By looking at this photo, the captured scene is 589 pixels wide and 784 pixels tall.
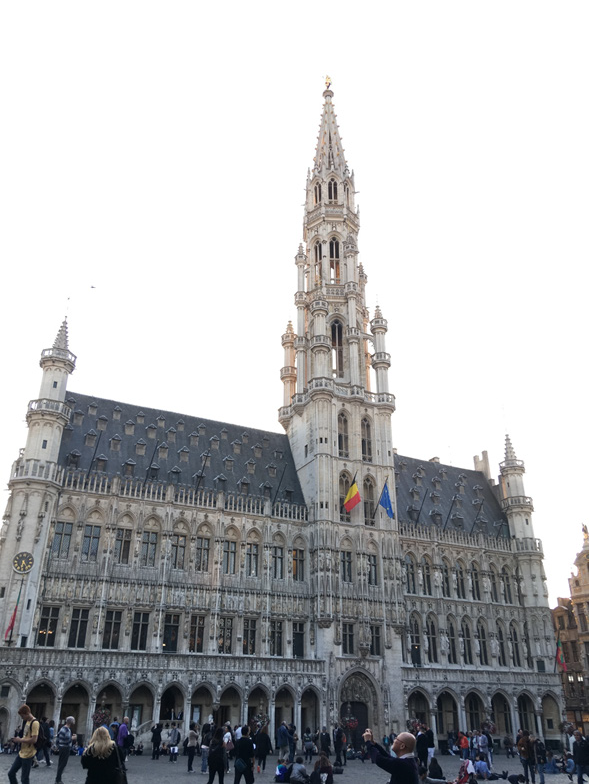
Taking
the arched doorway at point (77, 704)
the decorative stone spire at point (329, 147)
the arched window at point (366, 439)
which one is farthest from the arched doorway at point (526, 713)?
the decorative stone spire at point (329, 147)

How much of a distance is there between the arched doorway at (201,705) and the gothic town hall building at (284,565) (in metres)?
0.14

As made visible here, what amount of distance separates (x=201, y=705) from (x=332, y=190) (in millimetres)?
52730

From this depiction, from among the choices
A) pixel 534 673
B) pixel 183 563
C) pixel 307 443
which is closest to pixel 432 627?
pixel 534 673

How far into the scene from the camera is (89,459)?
49.9 metres

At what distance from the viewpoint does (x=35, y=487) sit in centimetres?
4459

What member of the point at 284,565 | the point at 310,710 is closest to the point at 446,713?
the point at 310,710

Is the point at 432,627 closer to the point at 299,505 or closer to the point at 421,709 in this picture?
the point at 421,709

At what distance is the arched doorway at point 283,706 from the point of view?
4781 cm

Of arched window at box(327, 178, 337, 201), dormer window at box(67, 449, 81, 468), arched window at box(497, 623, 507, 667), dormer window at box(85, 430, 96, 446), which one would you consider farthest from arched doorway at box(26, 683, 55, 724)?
arched window at box(327, 178, 337, 201)

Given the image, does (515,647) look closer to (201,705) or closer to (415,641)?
(415,641)

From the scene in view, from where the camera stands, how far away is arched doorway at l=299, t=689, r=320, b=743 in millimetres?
48219

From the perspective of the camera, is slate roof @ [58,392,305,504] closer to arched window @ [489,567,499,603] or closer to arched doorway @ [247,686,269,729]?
arched doorway @ [247,686,269,729]

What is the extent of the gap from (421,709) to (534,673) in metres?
12.7

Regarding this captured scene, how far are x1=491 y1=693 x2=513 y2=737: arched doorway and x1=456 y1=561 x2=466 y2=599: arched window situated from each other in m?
8.76
